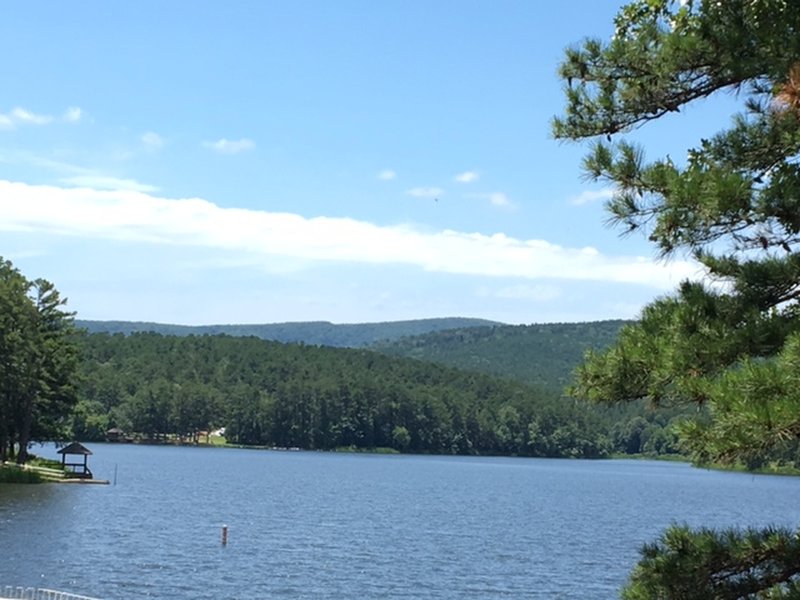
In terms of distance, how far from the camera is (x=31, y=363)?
246 feet

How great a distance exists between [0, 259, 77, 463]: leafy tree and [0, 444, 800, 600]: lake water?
7405mm

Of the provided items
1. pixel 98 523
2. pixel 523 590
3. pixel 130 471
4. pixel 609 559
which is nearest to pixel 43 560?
pixel 98 523

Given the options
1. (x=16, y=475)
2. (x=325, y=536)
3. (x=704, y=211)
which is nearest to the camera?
(x=704, y=211)

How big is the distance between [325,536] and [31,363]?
1182 inches

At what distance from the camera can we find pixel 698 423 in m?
8.09

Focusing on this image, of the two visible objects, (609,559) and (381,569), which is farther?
(609,559)

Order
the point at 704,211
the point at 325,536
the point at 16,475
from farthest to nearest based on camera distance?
the point at 16,475, the point at 325,536, the point at 704,211

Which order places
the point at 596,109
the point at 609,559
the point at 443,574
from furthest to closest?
1. the point at 609,559
2. the point at 443,574
3. the point at 596,109

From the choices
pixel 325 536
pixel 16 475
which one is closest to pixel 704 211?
pixel 325 536

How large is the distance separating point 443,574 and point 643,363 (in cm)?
3824

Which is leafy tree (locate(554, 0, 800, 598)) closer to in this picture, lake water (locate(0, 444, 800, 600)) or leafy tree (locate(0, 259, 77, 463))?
lake water (locate(0, 444, 800, 600))

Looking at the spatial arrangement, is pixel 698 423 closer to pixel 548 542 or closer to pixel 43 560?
pixel 43 560

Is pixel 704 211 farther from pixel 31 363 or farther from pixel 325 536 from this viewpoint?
pixel 31 363

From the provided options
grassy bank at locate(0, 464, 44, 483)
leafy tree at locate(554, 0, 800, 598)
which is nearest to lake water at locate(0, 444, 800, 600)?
grassy bank at locate(0, 464, 44, 483)
